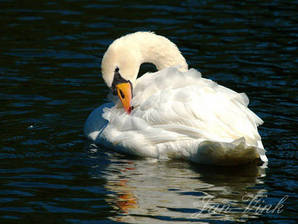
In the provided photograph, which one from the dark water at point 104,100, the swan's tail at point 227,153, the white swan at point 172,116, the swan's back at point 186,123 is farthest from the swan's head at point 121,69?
the swan's tail at point 227,153

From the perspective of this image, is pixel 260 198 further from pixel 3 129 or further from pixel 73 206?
pixel 3 129

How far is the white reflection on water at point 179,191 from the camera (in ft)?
26.7

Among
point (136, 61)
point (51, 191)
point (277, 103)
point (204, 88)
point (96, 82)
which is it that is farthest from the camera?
point (96, 82)

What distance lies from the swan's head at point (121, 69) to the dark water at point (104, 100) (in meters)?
0.88

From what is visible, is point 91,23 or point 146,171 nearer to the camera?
point 146,171

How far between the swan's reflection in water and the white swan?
8.8 inches

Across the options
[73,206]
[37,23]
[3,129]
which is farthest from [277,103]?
[37,23]

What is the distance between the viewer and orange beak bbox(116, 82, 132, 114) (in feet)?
34.7

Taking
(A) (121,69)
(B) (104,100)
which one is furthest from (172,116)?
(B) (104,100)

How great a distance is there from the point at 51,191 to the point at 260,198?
2.40 metres

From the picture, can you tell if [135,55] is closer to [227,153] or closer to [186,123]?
[186,123]

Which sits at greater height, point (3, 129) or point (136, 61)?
point (136, 61)

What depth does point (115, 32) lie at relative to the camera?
16.3 m

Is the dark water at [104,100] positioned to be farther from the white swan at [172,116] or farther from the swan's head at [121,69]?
the swan's head at [121,69]
